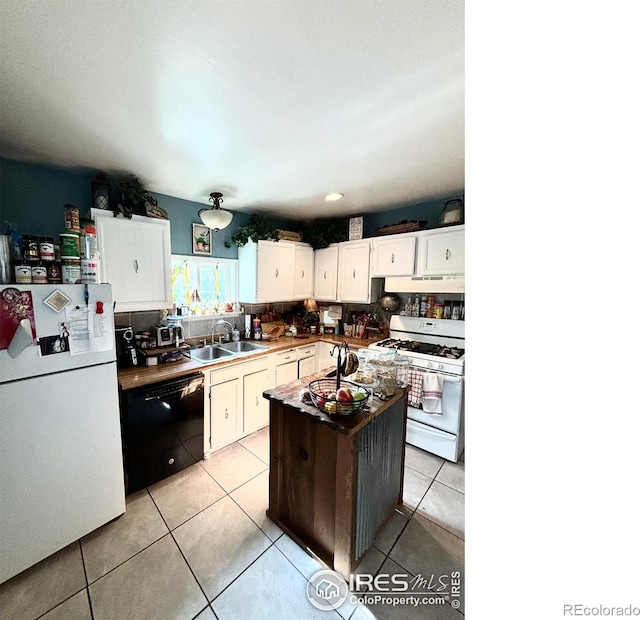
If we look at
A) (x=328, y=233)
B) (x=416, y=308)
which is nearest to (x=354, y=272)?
(x=328, y=233)

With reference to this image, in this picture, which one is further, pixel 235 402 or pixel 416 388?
pixel 235 402

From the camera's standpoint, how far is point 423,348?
9.01 ft

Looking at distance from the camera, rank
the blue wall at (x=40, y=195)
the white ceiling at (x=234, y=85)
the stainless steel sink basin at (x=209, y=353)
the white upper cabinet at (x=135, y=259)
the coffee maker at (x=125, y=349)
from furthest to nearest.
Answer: the stainless steel sink basin at (x=209, y=353) < the coffee maker at (x=125, y=349) < the white upper cabinet at (x=135, y=259) < the blue wall at (x=40, y=195) < the white ceiling at (x=234, y=85)

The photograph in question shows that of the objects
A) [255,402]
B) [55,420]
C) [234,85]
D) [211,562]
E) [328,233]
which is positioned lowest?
[211,562]

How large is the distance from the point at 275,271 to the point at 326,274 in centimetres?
71

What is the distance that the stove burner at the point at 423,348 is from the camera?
8.26ft

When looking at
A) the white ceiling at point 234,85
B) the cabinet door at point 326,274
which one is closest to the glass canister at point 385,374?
the white ceiling at point 234,85

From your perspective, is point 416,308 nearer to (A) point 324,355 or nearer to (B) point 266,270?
(A) point 324,355

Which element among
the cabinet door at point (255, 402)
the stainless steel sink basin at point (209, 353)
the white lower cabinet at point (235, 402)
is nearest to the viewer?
the white lower cabinet at point (235, 402)

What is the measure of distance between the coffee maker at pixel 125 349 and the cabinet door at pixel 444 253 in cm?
283

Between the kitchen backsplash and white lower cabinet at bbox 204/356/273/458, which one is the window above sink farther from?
white lower cabinet at bbox 204/356/273/458

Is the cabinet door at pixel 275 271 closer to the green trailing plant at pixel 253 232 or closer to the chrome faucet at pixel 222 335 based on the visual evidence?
the green trailing plant at pixel 253 232

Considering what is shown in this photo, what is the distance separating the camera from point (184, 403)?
213 centimetres

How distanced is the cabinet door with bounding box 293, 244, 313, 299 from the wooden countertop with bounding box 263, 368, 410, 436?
6.40 feet
